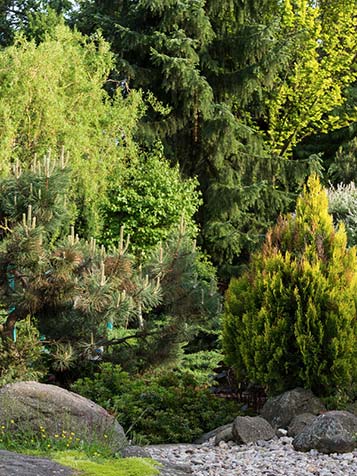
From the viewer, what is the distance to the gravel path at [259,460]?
18.7ft

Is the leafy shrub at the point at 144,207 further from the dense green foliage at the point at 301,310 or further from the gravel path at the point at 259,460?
the gravel path at the point at 259,460

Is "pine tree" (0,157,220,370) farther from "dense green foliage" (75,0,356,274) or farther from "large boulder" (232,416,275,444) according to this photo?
"dense green foliage" (75,0,356,274)

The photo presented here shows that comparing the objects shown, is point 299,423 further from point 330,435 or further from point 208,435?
point 208,435

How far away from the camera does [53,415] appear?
5777 millimetres

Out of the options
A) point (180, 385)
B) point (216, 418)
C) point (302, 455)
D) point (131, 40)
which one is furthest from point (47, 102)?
point (302, 455)

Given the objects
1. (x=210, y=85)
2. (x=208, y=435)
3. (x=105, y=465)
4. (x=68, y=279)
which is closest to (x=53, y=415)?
(x=105, y=465)

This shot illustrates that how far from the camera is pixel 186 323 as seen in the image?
365 inches

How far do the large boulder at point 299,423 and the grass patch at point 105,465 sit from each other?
75.5 inches

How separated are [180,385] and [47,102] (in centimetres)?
562

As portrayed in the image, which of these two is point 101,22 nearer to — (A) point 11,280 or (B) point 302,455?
(A) point 11,280

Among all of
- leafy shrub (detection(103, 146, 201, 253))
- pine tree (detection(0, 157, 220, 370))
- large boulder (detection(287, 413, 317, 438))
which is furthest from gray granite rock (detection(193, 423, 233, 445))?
leafy shrub (detection(103, 146, 201, 253))

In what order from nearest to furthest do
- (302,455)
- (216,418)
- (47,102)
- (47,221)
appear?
(302,455) < (216,418) < (47,221) < (47,102)

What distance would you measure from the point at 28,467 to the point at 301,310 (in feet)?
12.6

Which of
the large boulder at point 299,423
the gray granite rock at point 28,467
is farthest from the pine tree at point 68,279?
the gray granite rock at point 28,467
